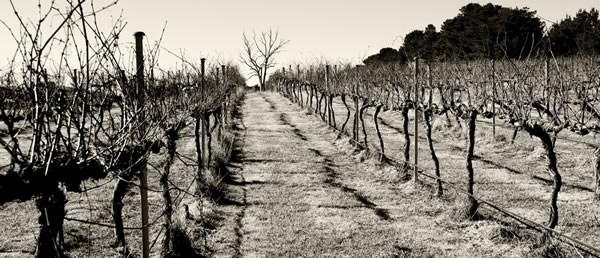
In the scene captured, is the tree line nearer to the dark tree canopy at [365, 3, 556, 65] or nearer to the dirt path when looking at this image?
the dark tree canopy at [365, 3, 556, 65]

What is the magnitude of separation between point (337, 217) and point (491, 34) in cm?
2600

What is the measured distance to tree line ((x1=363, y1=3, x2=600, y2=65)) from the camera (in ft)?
80.6

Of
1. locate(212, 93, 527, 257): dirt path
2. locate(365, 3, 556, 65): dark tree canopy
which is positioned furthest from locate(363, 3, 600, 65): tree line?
locate(212, 93, 527, 257): dirt path

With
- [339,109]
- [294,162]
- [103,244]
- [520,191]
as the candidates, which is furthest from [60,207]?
[339,109]

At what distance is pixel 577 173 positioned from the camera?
10164mm

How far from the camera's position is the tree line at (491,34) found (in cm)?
2458

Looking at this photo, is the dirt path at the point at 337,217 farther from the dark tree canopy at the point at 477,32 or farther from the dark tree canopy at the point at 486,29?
the dark tree canopy at the point at 477,32

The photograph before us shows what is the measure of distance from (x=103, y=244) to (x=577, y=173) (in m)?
8.09

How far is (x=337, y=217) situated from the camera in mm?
7629

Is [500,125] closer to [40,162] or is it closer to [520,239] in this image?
[520,239]

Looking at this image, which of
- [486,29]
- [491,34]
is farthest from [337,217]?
[491,34]

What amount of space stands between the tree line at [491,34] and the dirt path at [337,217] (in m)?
11.2

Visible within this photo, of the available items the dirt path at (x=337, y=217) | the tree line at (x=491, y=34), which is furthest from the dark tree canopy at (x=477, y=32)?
the dirt path at (x=337, y=217)

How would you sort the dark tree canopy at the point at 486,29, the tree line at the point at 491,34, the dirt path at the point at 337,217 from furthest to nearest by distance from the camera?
the dark tree canopy at the point at 486,29 < the tree line at the point at 491,34 < the dirt path at the point at 337,217
